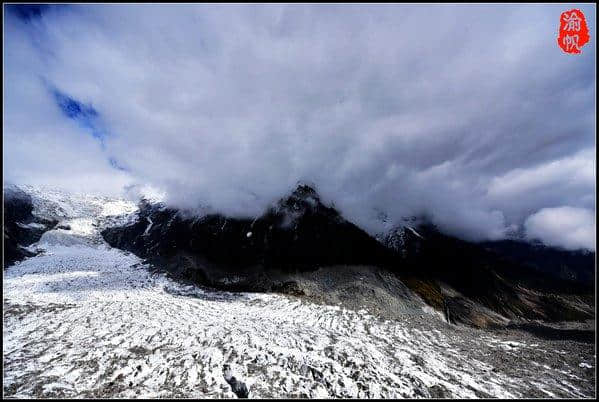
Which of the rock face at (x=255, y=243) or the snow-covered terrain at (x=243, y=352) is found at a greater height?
the rock face at (x=255, y=243)

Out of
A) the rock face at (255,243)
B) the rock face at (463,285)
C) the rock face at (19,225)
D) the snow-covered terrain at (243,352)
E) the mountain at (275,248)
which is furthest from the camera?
the rock face at (463,285)

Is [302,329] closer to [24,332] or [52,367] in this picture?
[52,367]

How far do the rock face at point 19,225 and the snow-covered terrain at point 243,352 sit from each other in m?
A: 16.7

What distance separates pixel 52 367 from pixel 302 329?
14.7 m

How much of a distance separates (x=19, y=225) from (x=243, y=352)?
5881cm

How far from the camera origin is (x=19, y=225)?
4766 centimetres

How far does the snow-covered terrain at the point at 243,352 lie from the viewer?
12.2 meters

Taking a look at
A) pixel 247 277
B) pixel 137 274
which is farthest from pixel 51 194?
pixel 247 277

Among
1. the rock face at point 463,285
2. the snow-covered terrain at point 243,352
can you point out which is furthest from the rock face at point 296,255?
the snow-covered terrain at point 243,352

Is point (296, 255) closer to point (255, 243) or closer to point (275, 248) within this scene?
point (275, 248)

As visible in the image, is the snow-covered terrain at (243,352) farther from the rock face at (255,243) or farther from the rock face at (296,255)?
the rock face at (255,243)

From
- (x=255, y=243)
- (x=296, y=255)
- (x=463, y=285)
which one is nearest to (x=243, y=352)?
(x=296, y=255)

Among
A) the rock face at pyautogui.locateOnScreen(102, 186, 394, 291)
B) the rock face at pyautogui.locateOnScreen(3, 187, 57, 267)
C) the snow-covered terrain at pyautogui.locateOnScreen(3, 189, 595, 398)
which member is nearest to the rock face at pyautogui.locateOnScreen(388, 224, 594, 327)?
the rock face at pyautogui.locateOnScreen(102, 186, 394, 291)

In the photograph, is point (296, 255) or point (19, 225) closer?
point (296, 255)
